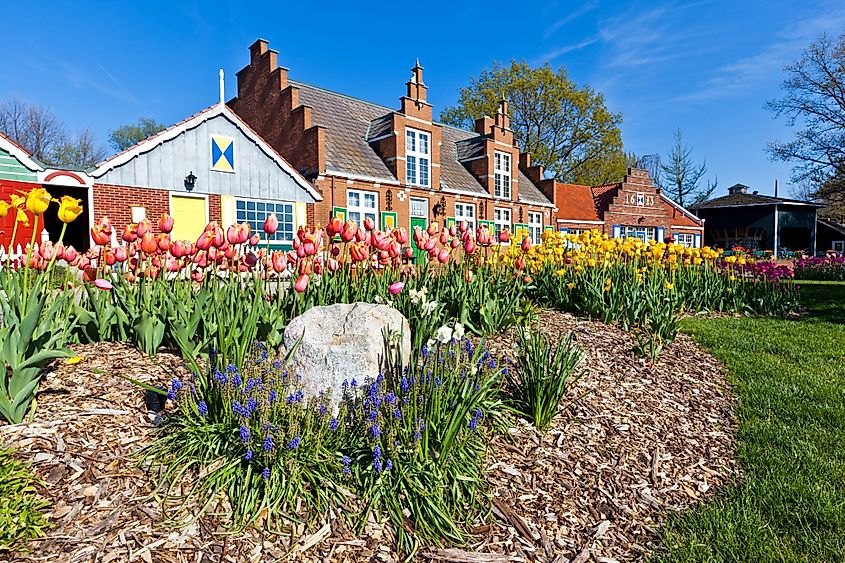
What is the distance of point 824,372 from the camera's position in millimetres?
4953

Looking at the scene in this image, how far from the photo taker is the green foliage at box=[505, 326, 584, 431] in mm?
3207

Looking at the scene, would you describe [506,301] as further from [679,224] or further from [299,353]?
[679,224]

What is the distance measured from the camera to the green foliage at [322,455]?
7.31 ft

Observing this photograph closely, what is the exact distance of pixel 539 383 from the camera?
3186 mm

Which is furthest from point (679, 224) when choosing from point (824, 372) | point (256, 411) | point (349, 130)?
point (256, 411)

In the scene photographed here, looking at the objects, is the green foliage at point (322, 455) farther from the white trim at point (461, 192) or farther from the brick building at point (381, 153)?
the white trim at point (461, 192)

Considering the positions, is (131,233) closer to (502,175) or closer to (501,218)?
(501,218)

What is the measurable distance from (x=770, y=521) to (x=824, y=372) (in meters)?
3.32

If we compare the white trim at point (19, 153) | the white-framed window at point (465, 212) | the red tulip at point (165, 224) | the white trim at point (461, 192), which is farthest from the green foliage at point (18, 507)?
the white-framed window at point (465, 212)

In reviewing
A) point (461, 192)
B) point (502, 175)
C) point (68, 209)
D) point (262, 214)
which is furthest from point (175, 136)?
point (502, 175)

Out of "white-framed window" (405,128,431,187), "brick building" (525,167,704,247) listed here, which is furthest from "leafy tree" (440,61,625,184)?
"white-framed window" (405,128,431,187)

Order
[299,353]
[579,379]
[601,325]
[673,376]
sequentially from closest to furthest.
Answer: [299,353]
[579,379]
[673,376]
[601,325]

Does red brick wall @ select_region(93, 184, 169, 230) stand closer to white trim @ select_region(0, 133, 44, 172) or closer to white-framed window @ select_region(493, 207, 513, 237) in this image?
white trim @ select_region(0, 133, 44, 172)

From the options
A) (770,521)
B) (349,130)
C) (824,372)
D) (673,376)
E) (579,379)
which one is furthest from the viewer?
(349,130)
